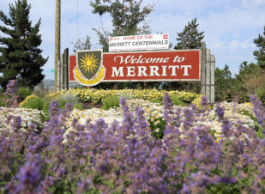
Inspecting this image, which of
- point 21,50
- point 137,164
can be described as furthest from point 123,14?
point 137,164

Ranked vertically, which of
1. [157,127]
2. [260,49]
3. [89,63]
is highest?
[260,49]

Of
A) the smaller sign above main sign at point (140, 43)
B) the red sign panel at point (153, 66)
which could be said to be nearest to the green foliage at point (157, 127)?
the red sign panel at point (153, 66)

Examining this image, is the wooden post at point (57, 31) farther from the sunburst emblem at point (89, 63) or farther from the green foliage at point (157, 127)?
the green foliage at point (157, 127)

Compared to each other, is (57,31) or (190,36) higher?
(190,36)

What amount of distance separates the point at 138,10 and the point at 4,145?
69.0 feet

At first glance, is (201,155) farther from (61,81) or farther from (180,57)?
(61,81)

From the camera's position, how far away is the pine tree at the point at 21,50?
60.9 feet

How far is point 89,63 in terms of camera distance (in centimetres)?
1197

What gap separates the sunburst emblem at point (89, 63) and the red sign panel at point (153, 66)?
616 mm

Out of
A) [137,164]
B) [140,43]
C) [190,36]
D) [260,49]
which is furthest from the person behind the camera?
[190,36]

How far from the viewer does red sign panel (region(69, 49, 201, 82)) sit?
10797mm

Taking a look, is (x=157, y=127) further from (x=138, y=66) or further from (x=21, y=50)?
(x=21, y=50)

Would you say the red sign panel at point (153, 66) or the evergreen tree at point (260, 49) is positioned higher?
the evergreen tree at point (260, 49)

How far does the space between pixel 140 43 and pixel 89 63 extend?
114 inches
